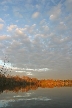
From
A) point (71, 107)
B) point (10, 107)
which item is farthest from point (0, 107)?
point (71, 107)

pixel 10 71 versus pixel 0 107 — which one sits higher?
pixel 10 71

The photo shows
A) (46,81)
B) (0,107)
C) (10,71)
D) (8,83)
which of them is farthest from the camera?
(46,81)

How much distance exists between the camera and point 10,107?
45.6 ft

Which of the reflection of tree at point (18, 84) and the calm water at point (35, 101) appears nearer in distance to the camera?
the calm water at point (35, 101)

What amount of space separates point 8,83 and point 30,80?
111ft

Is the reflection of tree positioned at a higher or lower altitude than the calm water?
higher

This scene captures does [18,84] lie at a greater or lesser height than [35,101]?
greater

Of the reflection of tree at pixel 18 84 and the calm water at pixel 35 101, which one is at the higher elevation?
the reflection of tree at pixel 18 84

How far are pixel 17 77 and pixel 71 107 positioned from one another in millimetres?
60315

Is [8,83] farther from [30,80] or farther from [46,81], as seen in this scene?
[46,81]

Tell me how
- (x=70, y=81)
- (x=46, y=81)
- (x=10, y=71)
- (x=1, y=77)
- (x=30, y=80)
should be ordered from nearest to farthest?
(x=1, y=77) → (x=10, y=71) → (x=30, y=80) → (x=46, y=81) → (x=70, y=81)

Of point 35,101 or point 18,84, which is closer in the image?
point 35,101

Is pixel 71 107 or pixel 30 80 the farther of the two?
pixel 30 80

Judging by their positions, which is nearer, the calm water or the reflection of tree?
the calm water
